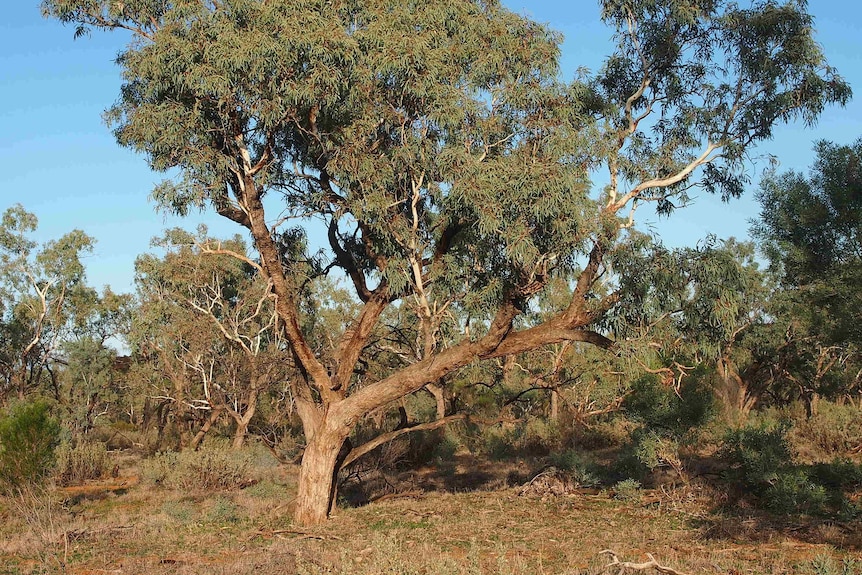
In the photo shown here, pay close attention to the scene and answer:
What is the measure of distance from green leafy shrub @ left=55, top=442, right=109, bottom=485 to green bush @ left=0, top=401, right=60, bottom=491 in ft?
23.8

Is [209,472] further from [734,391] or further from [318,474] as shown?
[734,391]

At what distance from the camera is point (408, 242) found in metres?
13.5

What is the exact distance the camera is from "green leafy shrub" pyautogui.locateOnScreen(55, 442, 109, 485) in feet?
72.6

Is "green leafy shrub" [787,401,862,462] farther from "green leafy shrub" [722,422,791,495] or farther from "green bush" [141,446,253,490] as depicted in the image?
"green bush" [141,446,253,490]

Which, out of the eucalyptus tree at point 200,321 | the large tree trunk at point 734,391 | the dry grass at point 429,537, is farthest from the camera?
the eucalyptus tree at point 200,321

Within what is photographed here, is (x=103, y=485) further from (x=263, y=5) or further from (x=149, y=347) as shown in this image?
(x=263, y=5)

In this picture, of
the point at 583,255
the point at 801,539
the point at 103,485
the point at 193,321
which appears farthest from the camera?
the point at 193,321

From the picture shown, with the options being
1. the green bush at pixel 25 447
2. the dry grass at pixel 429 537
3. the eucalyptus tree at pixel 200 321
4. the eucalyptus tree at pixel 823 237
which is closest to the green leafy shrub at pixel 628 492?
the dry grass at pixel 429 537

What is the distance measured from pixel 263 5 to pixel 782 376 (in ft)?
74.0

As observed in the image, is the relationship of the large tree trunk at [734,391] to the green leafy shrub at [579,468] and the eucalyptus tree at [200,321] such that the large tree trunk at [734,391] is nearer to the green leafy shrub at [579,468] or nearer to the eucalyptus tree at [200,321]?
the green leafy shrub at [579,468]

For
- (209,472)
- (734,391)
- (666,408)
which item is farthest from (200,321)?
(734,391)

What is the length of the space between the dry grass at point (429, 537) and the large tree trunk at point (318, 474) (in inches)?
14.5

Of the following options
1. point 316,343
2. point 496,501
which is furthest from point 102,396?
point 496,501

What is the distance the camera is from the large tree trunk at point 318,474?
45.3 ft
